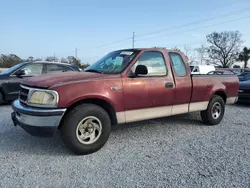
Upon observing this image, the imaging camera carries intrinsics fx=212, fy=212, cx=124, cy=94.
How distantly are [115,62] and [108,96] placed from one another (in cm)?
100

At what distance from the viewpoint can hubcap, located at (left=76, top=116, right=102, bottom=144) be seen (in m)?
3.46

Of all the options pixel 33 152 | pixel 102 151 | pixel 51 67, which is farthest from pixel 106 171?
pixel 51 67

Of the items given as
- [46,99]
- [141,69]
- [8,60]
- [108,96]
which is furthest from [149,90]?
[8,60]

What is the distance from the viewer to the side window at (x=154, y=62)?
4219mm

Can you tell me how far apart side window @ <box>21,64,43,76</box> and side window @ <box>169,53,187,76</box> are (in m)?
5.39

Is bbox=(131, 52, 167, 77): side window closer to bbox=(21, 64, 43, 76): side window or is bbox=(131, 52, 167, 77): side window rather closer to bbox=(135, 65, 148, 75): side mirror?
bbox=(135, 65, 148, 75): side mirror

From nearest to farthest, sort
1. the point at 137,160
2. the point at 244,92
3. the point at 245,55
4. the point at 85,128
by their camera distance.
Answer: the point at 137,160 → the point at 85,128 → the point at 244,92 → the point at 245,55

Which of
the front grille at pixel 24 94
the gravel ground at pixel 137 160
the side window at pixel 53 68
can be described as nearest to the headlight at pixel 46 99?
the front grille at pixel 24 94

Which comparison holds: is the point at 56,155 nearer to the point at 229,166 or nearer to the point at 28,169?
the point at 28,169

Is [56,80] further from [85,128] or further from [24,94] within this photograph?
[85,128]

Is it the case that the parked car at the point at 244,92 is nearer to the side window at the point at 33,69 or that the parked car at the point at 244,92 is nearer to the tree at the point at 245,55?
the side window at the point at 33,69

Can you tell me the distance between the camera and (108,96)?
11.8 ft

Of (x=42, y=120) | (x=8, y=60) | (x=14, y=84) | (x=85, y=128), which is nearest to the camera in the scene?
(x=42, y=120)

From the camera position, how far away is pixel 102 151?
3.67 metres
